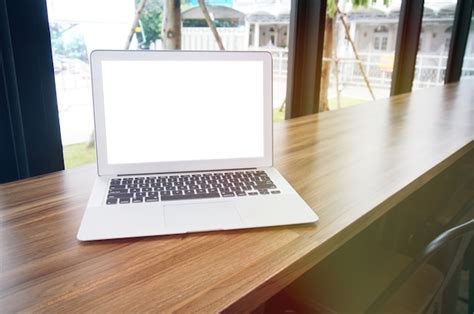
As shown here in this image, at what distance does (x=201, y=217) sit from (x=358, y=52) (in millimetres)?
2376

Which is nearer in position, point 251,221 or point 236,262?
point 236,262

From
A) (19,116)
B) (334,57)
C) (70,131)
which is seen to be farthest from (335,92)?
(19,116)

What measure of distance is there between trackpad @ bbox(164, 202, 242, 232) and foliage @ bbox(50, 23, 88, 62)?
71cm

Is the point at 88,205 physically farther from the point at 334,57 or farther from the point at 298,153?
the point at 334,57

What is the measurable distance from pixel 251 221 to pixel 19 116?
28.6 inches

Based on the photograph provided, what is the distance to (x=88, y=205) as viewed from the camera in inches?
29.4

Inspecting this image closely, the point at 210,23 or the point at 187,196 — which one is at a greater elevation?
the point at 210,23

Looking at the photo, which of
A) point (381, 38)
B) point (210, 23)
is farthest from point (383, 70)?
point (210, 23)

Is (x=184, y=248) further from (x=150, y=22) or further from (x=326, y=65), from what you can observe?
(x=326, y=65)

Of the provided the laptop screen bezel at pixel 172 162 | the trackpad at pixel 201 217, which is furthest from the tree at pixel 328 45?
the trackpad at pixel 201 217

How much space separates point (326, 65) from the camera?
244 cm

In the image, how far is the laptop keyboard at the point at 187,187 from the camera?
0.78 m

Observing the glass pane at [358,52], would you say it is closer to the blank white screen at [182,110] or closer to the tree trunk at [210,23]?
the tree trunk at [210,23]

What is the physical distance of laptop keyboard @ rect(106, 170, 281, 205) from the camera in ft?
2.56
